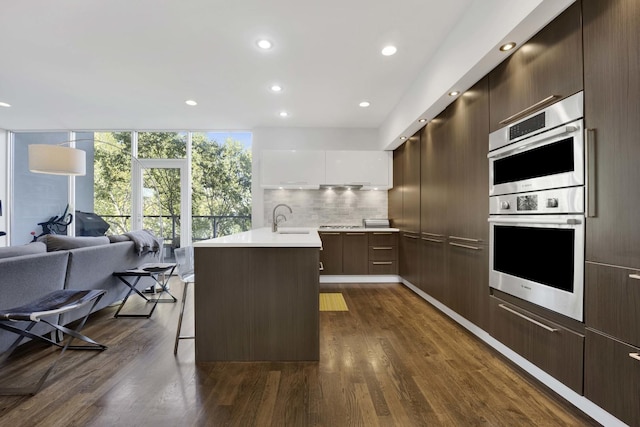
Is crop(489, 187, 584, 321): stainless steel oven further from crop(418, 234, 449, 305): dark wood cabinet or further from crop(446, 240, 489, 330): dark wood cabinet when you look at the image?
crop(418, 234, 449, 305): dark wood cabinet

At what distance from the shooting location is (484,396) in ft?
5.62

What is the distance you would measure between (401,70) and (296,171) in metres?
2.31

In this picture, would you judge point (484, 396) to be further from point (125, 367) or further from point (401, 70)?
point (401, 70)

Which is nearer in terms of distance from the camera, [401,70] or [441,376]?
[441,376]

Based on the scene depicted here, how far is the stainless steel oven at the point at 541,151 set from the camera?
1.55 m

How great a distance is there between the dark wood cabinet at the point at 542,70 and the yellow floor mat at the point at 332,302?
2.40 meters

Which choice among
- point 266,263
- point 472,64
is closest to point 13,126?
point 266,263

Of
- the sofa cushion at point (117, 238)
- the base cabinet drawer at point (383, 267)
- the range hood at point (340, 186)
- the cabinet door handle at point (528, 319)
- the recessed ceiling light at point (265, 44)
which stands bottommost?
the base cabinet drawer at point (383, 267)

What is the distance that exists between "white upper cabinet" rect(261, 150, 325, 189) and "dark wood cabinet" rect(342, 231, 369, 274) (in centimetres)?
107

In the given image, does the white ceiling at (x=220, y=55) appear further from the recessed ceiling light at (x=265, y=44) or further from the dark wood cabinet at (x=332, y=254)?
the dark wood cabinet at (x=332, y=254)

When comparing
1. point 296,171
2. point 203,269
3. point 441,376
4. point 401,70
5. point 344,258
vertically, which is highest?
point 401,70

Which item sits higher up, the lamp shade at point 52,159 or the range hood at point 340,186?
Answer: the lamp shade at point 52,159

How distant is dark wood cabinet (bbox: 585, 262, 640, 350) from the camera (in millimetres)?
1275

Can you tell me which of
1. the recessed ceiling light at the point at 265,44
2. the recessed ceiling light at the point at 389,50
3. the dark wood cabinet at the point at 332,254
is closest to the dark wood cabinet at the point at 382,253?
the dark wood cabinet at the point at 332,254
